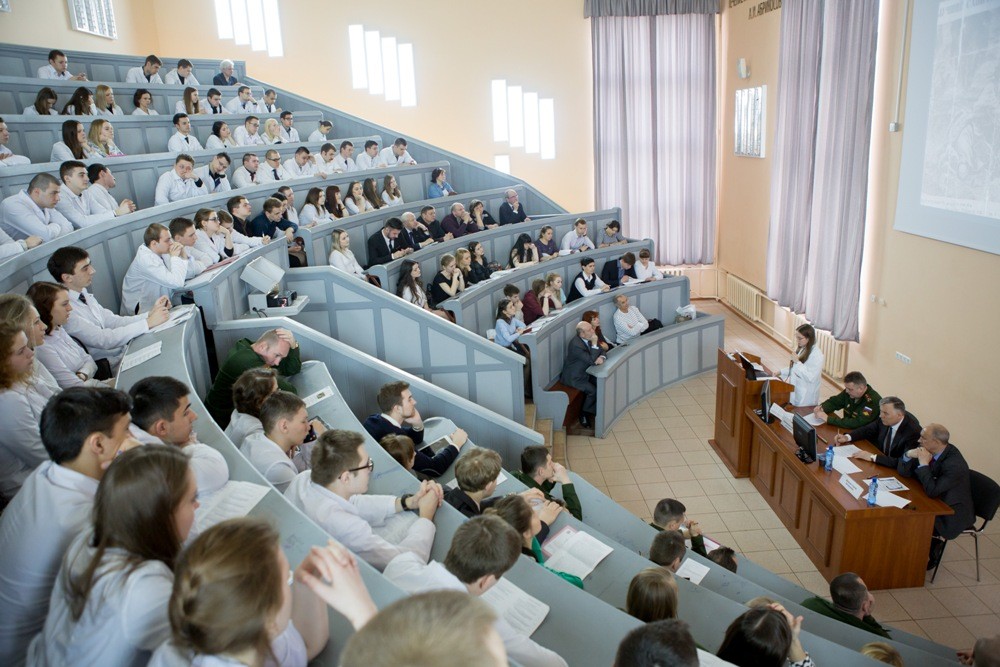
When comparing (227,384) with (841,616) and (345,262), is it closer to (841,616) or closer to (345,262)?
(345,262)

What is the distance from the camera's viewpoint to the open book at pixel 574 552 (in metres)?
3.63

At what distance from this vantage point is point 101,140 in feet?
23.2

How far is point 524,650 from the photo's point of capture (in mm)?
2271

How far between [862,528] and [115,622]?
200 inches

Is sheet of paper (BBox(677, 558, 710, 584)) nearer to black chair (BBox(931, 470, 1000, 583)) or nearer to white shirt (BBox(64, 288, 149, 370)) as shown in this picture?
black chair (BBox(931, 470, 1000, 583))

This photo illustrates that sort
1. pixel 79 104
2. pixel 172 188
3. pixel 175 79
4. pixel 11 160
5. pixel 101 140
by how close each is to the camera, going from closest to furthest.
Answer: pixel 11 160, pixel 172 188, pixel 101 140, pixel 79 104, pixel 175 79

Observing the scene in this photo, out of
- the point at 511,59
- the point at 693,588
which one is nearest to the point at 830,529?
the point at 693,588

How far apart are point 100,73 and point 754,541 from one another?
10174mm

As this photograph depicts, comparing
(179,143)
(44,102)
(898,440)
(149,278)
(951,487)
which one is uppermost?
(44,102)

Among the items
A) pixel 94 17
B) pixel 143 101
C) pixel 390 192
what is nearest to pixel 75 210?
pixel 143 101

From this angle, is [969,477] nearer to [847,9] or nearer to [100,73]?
[847,9]

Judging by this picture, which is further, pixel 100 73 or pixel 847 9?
pixel 100 73

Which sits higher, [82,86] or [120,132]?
[82,86]

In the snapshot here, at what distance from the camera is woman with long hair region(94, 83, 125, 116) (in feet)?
27.3
